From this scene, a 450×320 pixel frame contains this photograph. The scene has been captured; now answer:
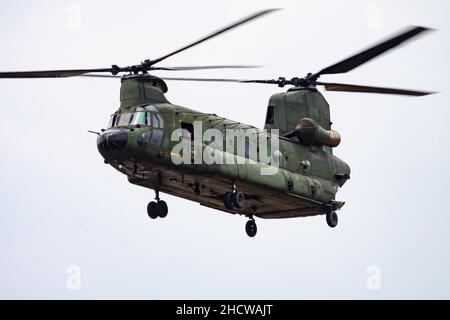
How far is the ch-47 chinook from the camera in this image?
3869 cm

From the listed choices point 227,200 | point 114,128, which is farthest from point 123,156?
point 227,200

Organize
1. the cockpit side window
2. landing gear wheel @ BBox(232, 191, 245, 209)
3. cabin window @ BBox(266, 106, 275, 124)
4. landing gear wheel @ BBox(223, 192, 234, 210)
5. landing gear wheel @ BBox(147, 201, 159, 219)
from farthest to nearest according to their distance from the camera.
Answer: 1. cabin window @ BBox(266, 106, 275, 124)
2. landing gear wheel @ BBox(147, 201, 159, 219)
3. landing gear wheel @ BBox(232, 191, 245, 209)
4. landing gear wheel @ BBox(223, 192, 234, 210)
5. the cockpit side window

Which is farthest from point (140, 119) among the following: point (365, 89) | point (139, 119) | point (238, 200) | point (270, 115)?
point (365, 89)

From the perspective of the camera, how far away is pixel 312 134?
44.0 m

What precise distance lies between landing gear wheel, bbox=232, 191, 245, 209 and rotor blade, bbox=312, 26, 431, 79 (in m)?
5.53

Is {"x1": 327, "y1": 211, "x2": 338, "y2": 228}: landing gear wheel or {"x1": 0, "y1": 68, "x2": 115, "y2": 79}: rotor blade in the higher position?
{"x1": 0, "y1": 68, "x2": 115, "y2": 79}: rotor blade

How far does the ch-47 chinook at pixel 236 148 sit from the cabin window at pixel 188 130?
3 centimetres

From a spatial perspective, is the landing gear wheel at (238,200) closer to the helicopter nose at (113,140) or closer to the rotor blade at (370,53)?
the helicopter nose at (113,140)

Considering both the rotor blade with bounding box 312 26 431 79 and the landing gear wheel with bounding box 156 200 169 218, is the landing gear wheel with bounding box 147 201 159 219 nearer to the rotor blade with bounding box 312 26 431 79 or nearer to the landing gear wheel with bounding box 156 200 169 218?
the landing gear wheel with bounding box 156 200 169 218

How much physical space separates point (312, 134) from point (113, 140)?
8467 millimetres

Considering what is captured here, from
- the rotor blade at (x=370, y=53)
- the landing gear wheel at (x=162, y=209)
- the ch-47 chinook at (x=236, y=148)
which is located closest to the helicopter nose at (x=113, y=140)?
the ch-47 chinook at (x=236, y=148)

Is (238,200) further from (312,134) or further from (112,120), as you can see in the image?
(312,134)

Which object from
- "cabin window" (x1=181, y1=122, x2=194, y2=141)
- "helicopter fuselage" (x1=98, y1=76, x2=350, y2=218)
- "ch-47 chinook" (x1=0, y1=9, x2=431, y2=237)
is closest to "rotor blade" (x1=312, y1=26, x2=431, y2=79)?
"ch-47 chinook" (x1=0, y1=9, x2=431, y2=237)

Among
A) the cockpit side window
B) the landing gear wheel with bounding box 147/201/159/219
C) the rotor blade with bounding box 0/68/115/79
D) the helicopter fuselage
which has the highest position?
the rotor blade with bounding box 0/68/115/79
